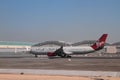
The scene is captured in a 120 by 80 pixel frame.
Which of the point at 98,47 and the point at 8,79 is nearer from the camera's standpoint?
the point at 8,79

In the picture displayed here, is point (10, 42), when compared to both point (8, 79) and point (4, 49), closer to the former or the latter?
point (4, 49)

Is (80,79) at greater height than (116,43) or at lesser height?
lesser

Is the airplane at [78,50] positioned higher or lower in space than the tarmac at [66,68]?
higher

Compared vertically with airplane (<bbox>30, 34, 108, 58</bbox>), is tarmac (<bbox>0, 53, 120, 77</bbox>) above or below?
below

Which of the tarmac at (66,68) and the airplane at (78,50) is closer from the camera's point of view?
→ the tarmac at (66,68)

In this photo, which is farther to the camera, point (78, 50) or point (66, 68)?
point (78, 50)

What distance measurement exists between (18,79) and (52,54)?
6782 centimetres

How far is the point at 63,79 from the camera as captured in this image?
2564 cm

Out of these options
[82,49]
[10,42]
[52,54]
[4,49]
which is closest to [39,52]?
[52,54]

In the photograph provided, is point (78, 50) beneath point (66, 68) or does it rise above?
above

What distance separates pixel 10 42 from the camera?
19738 centimetres

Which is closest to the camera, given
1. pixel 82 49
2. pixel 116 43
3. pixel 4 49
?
pixel 82 49

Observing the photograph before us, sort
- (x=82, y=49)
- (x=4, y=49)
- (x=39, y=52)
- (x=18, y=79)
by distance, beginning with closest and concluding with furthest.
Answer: (x=18, y=79)
(x=82, y=49)
(x=39, y=52)
(x=4, y=49)

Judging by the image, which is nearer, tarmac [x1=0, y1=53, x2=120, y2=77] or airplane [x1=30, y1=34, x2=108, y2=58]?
tarmac [x1=0, y1=53, x2=120, y2=77]
